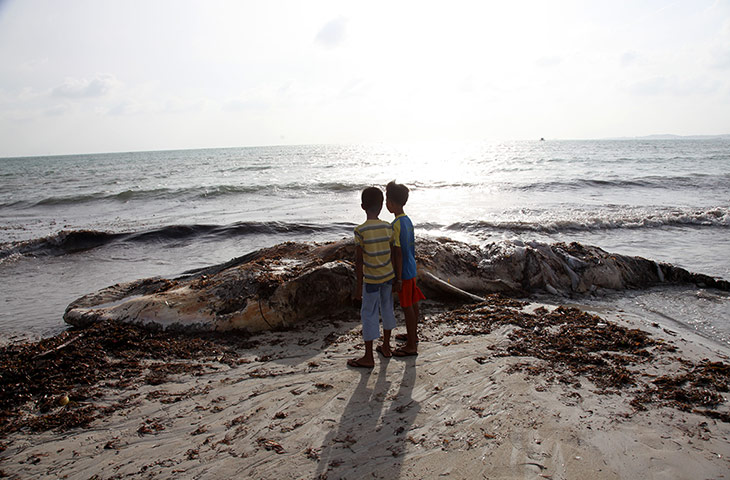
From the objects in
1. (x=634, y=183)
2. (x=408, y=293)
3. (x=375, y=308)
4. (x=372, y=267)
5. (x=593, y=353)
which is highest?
(x=634, y=183)

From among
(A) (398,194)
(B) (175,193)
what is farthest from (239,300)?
(B) (175,193)

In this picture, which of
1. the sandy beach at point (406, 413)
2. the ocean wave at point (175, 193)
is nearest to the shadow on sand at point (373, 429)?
the sandy beach at point (406, 413)

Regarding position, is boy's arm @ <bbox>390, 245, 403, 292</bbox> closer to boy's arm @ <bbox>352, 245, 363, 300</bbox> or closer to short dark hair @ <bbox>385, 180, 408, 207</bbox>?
boy's arm @ <bbox>352, 245, 363, 300</bbox>

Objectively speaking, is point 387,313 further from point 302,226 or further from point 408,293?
point 302,226

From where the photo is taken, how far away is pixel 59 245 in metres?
9.77

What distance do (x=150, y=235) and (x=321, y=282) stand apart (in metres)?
7.56

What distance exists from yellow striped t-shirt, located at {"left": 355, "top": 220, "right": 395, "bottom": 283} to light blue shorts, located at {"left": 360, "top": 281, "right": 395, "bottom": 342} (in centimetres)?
11

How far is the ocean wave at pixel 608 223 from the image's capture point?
11.3 meters

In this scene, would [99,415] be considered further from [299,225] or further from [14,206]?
[14,206]

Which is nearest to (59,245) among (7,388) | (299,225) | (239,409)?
(299,225)

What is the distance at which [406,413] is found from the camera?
3.06 m

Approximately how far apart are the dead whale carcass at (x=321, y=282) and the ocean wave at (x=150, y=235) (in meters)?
4.92

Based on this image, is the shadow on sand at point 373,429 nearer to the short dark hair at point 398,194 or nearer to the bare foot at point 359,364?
the bare foot at point 359,364

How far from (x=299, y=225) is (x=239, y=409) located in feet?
31.0
